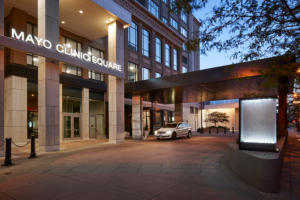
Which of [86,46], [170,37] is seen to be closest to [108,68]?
[86,46]

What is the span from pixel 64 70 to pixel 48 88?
6881 mm

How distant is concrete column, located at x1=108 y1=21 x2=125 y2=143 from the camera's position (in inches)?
675

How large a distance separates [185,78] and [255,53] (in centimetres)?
753

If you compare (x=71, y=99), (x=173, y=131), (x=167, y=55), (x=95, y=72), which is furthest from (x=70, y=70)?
(x=167, y=55)

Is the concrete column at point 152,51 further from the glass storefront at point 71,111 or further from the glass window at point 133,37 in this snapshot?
the glass storefront at point 71,111

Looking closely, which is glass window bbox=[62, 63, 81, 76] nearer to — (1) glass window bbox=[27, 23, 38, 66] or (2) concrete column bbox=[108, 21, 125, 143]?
(1) glass window bbox=[27, 23, 38, 66]

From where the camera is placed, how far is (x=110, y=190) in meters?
5.48

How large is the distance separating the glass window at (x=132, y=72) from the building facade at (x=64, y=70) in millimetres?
126

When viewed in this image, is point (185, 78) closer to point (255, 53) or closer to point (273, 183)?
point (255, 53)

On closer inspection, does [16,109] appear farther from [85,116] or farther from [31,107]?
[85,116]

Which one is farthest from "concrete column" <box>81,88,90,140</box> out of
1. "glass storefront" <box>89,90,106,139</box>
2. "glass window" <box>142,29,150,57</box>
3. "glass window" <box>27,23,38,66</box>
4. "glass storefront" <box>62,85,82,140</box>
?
"glass window" <box>142,29,150,57</box>

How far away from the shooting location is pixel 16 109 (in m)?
15.2

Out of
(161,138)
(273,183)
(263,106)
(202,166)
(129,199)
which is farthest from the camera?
(161,138)

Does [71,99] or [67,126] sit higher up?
[71,99]
